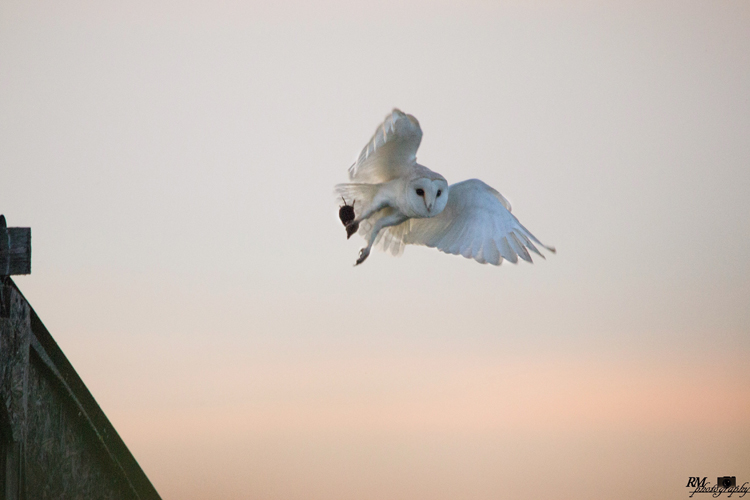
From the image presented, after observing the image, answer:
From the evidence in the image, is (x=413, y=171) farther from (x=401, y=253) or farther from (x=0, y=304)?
(x=0, y=304)

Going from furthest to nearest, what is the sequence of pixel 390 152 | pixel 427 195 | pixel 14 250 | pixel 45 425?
pixel 390 152 → pixel 427 195 → pixel 45 425 → pixel 14 250

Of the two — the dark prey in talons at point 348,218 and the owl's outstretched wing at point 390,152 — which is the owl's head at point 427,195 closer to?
the owl's outstretched wing at point 390,152

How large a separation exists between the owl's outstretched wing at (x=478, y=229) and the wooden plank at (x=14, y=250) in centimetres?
398

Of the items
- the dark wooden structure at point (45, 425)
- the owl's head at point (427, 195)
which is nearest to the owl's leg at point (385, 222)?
the owl's head at point (427, 195)

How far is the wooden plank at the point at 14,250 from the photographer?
402cm

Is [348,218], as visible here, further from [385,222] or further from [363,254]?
[363,254]

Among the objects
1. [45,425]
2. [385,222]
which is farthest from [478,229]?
[45,425]

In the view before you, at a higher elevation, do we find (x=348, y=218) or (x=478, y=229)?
(x=348, y=218)

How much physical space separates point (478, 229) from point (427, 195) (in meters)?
0.71

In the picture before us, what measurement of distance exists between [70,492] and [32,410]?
2.05ft

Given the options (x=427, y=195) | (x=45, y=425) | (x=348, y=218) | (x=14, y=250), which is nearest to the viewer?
(x=14, y=250)

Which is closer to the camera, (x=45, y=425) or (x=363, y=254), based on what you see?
(x=45, y=425)

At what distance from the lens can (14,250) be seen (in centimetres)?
407

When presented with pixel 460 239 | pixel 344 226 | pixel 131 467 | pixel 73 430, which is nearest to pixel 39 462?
pixel 73 430
